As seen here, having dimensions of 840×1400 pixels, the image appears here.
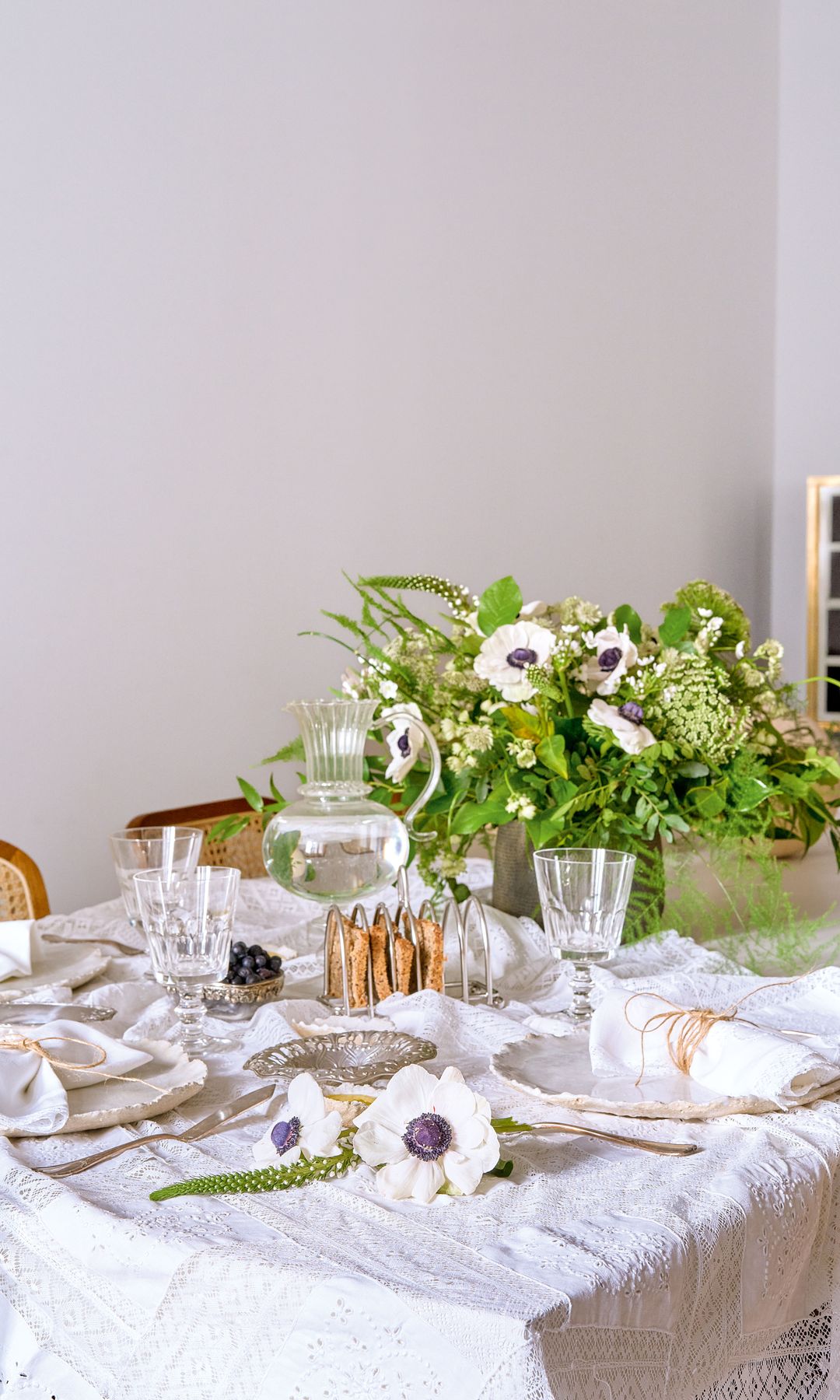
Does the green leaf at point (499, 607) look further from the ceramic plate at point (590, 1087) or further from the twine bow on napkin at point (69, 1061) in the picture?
the twine bow on napkin at point (69, 1061)

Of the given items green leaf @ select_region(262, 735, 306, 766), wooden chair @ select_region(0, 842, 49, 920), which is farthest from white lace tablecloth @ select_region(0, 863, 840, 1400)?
wooden chair @ select_region(0, 842, 49, 920)

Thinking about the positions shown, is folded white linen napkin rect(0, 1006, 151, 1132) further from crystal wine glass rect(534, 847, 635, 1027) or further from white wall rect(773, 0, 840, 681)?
white wall rect(773, 0, 840, 681)

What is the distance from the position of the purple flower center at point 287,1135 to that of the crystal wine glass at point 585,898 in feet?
1.13

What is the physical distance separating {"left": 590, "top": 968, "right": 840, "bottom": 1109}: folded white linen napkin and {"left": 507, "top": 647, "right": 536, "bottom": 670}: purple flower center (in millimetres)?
359

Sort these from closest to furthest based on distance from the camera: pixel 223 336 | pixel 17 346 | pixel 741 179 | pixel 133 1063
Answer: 1. pixel 133 1063
2. pixel 17 346
3. pixel 223 336
4. pixel 741 179

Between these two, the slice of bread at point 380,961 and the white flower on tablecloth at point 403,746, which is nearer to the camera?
the slice of bread at point 380,961

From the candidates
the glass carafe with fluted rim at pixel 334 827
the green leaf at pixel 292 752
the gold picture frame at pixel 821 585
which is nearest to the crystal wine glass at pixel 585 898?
the glass carafe with fluted rim at pixel 334 827

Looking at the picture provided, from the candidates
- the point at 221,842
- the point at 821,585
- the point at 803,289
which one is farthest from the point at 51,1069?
the point at 803,289

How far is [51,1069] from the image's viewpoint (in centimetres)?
88

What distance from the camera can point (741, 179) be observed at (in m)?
5.07

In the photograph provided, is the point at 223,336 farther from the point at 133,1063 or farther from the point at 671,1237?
the point at 671,1237

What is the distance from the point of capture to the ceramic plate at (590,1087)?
0.83 metres

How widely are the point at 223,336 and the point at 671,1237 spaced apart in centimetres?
280

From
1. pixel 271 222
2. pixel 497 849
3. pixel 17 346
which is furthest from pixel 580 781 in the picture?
pixel 271 222
